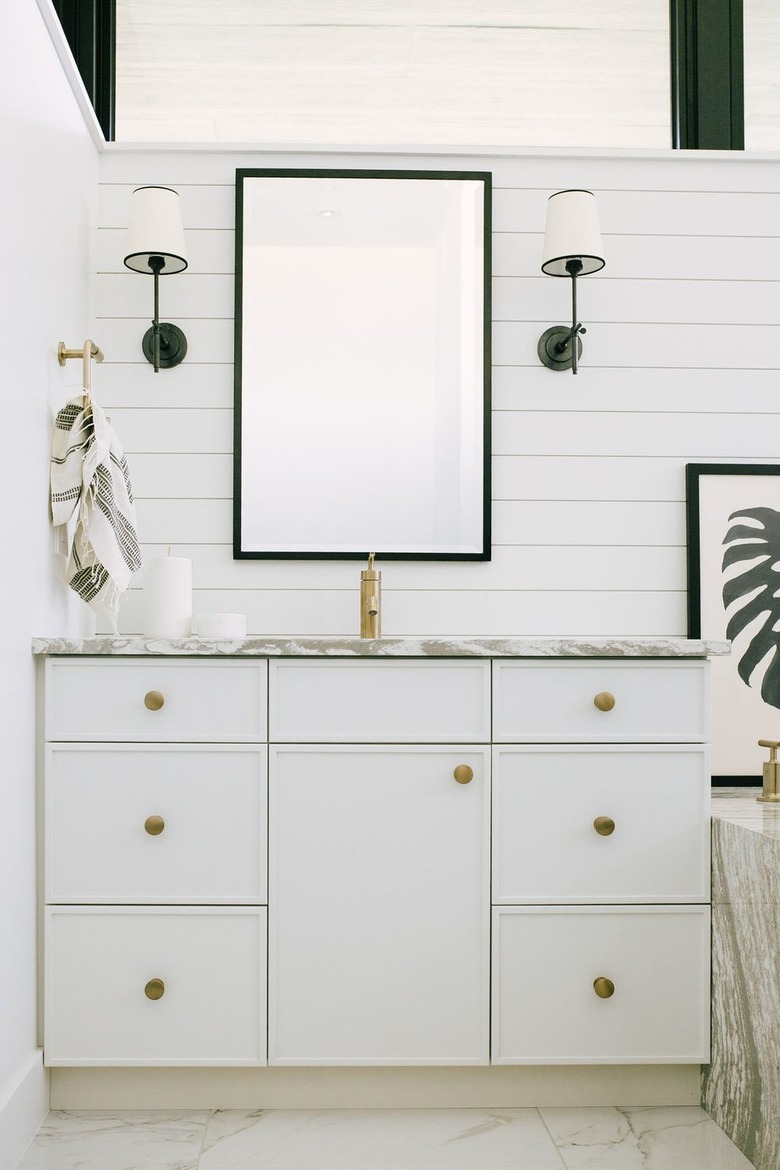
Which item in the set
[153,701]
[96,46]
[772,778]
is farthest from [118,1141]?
[96,46]

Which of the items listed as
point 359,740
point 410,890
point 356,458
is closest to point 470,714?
point 359,740

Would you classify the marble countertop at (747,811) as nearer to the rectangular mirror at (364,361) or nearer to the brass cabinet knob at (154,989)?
the rectangular mirror at (364,361)

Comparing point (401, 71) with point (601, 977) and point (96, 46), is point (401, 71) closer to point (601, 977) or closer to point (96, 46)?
point (96, 46)

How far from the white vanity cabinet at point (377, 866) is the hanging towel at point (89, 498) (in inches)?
16.2

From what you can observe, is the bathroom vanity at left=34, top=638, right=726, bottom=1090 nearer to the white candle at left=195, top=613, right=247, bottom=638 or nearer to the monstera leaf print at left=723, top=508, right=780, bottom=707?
the white candle at left=195, top=613, right=247, bottom=638

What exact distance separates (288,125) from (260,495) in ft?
3.04

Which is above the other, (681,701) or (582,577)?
(582,577)

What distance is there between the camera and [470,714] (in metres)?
1.77

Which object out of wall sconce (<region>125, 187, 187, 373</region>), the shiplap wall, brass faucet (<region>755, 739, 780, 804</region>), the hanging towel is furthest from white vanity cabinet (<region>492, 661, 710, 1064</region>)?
wall sconce (<region>125, 187, 187, 373</region>)

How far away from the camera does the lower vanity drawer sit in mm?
1716

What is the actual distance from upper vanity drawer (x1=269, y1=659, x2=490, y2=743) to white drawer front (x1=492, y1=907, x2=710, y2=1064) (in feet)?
1.25

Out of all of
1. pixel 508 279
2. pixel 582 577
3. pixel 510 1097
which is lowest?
pixel 510 1097

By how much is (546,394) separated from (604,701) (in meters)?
0.83

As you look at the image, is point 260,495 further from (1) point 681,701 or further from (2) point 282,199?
(1) point 681,701
